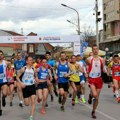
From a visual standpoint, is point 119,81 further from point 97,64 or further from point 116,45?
point 116,45

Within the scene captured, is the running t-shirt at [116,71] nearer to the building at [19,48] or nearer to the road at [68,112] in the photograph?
the road at [68,112]

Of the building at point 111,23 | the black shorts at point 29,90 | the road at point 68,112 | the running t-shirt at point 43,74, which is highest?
the building at point 111,23

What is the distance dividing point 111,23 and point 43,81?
74772 millimetres

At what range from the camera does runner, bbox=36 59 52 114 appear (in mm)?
12570

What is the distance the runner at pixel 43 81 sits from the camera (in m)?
12.6

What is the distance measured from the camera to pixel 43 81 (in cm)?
1282

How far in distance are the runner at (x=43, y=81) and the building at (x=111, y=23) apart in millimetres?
60543

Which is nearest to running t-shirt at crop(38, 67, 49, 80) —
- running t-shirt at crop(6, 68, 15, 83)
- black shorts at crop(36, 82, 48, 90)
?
black shorts at crop(36, 82, 48, 90)

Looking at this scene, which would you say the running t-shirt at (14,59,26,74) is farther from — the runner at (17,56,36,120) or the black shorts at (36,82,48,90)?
the runner at (17,56,36,120)

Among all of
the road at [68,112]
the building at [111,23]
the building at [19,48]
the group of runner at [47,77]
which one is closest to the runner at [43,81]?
the group of runner at [47,77]

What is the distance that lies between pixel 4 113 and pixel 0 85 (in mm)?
869

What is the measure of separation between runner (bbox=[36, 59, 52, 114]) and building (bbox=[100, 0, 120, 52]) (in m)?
60.5

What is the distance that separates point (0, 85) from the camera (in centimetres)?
1252

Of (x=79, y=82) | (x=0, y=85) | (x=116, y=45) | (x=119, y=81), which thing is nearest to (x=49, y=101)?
(x=79, y=82)
